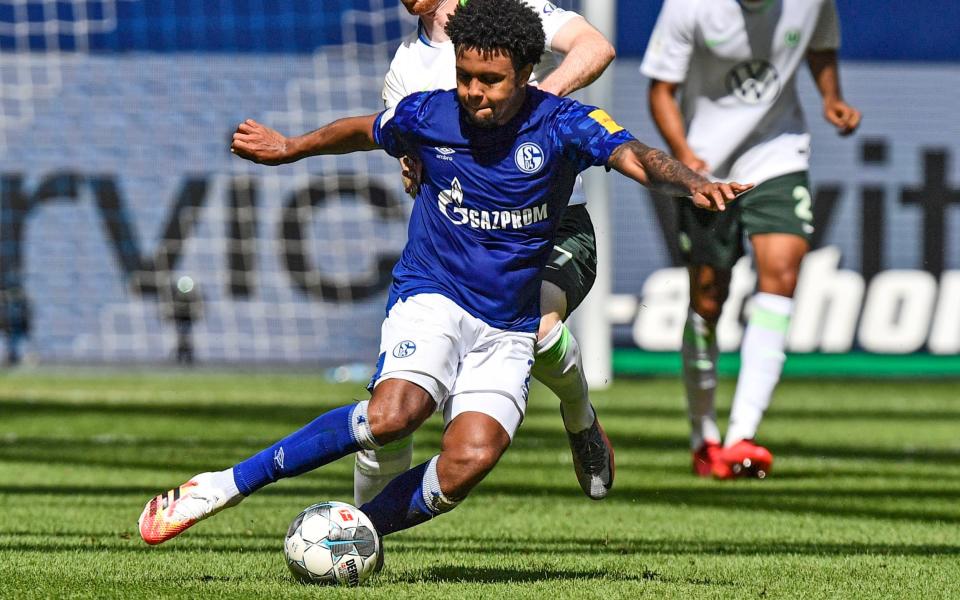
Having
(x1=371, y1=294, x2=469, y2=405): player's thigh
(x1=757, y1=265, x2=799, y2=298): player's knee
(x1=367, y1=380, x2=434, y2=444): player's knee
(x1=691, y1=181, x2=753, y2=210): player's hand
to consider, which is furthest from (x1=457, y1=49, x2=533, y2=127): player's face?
(x1=757, y1=265, x2=799, y2=298): player's knee

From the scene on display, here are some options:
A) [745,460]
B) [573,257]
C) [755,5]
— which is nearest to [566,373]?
[573,257]

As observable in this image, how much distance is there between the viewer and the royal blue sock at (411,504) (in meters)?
4.10

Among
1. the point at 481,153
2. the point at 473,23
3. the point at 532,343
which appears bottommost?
the point at 532,343

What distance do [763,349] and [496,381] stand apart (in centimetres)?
299

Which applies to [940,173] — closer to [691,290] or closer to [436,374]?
[691,290]

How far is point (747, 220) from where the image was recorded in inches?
271

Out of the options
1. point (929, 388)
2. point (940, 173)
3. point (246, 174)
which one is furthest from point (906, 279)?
point (246, 174)

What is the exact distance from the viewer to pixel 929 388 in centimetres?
1552

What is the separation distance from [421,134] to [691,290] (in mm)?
3103

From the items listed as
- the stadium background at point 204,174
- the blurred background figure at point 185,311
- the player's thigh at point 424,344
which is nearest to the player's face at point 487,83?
the player's thigh at point 424,344

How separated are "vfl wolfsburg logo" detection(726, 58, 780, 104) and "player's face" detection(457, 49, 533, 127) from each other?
3131 mm

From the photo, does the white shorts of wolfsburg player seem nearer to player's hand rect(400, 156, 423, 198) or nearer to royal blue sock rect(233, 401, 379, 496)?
royal blue sock rect(233, 401, 379, 496)

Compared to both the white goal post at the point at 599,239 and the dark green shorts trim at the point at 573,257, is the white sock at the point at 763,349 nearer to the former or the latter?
the dark green shorts trim at the point at 573,257

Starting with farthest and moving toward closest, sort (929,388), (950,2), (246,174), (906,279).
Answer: (246,174) < (950,2) < (906,279) < (929,388)
